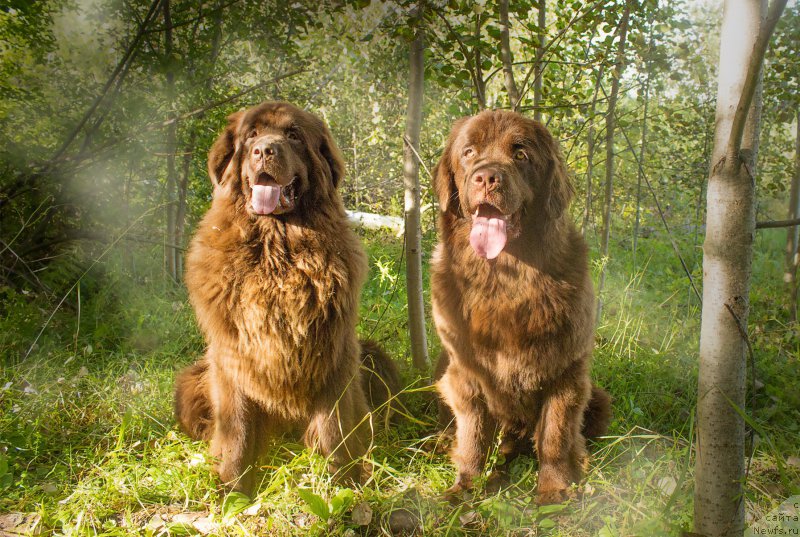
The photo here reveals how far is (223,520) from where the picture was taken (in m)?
2.13

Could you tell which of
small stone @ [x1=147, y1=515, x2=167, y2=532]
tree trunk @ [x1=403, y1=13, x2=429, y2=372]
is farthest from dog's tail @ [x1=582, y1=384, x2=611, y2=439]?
small stone @ [x1=147, y1=515, x2=167, y2=532]

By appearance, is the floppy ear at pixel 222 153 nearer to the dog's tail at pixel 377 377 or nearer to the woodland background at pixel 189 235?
the woodland background at pixel 189 235

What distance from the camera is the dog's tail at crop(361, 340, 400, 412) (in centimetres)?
295

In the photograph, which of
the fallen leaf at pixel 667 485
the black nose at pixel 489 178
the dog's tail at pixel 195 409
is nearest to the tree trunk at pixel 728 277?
the fallen leaf at pixel 667 485

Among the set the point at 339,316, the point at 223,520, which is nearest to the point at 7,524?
the point at 223,520

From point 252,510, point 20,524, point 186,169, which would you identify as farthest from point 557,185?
point 186,169

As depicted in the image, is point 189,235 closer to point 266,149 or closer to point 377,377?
point 377,377

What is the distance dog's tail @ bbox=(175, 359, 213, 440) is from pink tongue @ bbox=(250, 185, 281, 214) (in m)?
0.93

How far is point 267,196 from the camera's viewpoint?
7.52ft

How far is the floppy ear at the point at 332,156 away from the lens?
8.45 feet

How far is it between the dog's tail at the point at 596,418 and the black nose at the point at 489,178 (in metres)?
1.32

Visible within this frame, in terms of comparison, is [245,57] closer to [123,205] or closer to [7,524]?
[123,205]

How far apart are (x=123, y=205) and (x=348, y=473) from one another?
9.25 feet

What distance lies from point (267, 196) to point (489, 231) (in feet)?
3.09
